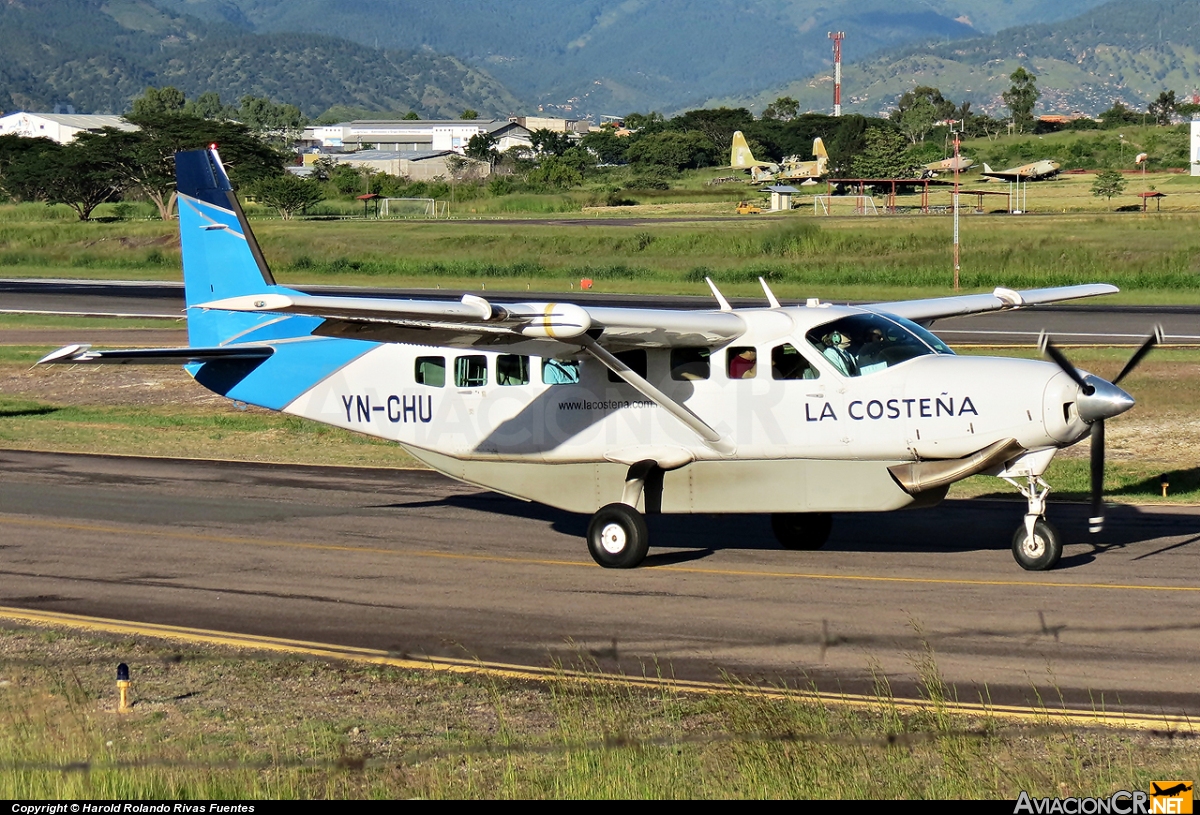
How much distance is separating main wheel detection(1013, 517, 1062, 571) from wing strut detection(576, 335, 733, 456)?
3.48 meters

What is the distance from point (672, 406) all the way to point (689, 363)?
66 centimetres

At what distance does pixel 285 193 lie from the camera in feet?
335

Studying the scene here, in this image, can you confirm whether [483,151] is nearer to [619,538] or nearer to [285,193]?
[285,193]

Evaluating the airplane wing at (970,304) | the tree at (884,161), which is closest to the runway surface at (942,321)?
the airplane wing at (970,304)

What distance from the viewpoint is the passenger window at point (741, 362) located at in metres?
16.4

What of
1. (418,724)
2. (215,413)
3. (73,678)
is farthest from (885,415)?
(215,413)

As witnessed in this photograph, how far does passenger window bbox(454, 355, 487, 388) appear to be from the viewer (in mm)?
17922

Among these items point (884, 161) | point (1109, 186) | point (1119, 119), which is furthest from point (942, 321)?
point (1119, 119)

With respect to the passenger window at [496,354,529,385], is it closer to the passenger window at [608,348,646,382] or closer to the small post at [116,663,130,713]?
the passenger window at [608,348,646,382]

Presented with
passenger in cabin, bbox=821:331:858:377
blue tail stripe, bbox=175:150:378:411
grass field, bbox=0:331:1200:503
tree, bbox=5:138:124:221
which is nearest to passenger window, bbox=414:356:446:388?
blue tail stripe, bbox=175:150:378:411

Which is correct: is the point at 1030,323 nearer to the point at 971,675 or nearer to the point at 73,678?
the point at 971,675

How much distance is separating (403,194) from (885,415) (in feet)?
372

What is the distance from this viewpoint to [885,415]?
1561 centimetres

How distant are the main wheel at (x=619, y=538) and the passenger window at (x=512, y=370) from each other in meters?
2.17
